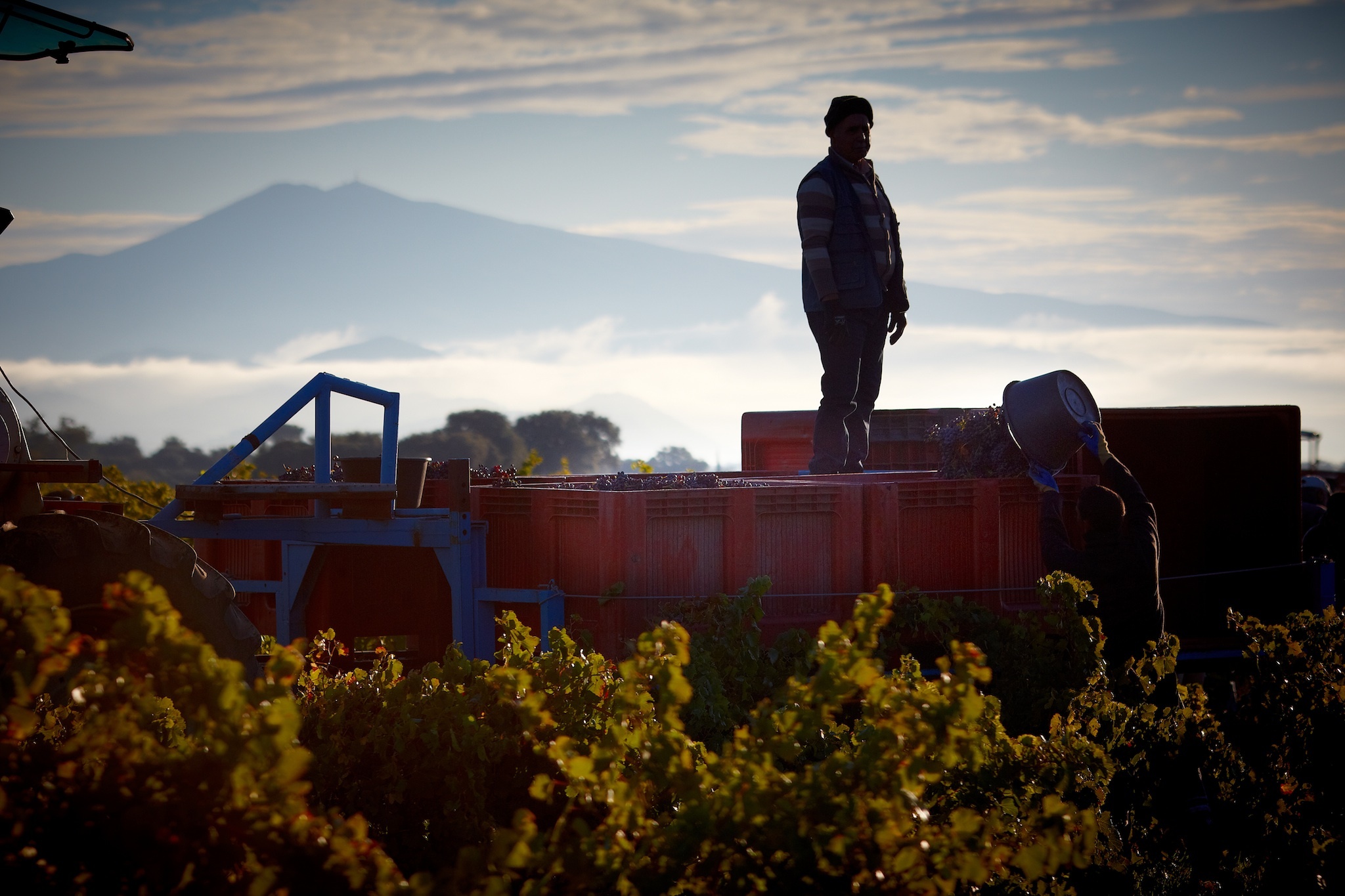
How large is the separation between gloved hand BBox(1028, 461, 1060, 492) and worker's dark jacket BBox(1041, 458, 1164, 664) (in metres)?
0.49

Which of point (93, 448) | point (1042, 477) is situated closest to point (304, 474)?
point (1042, 477)

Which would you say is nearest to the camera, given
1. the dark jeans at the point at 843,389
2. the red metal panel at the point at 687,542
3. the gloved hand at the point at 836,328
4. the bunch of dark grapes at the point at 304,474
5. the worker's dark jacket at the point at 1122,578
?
the worker's dark jacket at the point at 1122,578

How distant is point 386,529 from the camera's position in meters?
6.11

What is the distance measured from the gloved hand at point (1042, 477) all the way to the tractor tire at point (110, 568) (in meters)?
4.26

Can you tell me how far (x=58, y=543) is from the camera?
4.33 metres

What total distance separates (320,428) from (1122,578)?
442cm

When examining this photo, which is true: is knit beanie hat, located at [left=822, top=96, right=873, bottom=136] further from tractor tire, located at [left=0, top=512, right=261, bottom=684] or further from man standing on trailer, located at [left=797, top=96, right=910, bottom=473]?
tractor tire, located at [left=0, top=512, right=261, bottom=684]

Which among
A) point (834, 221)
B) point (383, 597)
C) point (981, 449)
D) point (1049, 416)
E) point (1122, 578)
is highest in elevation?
point (834, 221)

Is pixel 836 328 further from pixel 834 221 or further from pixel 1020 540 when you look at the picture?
pixel 1020 540

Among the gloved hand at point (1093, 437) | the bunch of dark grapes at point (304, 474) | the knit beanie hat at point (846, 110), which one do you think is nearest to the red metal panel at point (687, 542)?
the gloved hand at point (1093, 437)

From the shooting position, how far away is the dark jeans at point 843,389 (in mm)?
8508

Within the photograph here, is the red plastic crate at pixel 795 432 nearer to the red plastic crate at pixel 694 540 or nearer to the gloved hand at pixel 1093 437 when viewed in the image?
the gloved hand at pixel 1093 437

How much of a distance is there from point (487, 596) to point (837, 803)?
404 centimetres

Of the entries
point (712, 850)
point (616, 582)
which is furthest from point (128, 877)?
point (616, 582)
